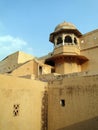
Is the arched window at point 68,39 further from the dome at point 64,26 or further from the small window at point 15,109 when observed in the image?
the small window at point 15,109

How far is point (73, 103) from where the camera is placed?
13.8 meters

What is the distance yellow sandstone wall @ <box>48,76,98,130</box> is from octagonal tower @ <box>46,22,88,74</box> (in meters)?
6.77

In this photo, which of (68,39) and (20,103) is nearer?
(20,103)

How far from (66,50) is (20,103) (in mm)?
10895

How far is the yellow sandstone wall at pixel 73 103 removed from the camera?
12.8 metres

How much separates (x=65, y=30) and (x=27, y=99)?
12.0 m

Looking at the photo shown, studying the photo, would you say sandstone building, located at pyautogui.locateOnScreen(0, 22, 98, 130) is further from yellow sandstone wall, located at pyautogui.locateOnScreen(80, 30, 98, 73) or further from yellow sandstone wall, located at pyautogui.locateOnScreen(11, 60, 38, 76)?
yellow sandstone wall, located at pyautogui.locateOnScreen(80, 30, 98, 73)

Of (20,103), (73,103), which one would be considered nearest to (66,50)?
(73,103)

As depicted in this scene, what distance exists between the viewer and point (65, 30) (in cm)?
2308

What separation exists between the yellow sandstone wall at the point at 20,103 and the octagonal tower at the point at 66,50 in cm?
734

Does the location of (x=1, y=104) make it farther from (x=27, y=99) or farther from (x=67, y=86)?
(x=67, y=86)

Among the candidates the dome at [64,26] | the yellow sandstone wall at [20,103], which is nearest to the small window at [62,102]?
the yellow sandstone wall at [20,103]

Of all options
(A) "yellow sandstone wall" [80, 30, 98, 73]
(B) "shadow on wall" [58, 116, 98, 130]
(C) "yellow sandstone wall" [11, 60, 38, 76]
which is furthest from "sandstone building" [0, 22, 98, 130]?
(A) "yellow sandstone wall" [80, 30, 98, 73]

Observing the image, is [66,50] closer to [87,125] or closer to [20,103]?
[20,103]
